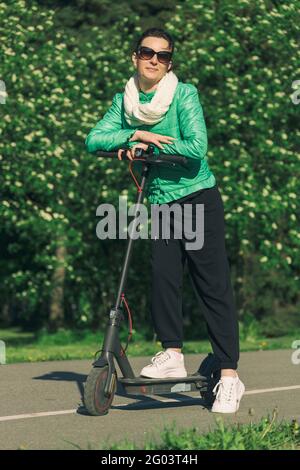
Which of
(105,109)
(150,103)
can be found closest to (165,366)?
(150,103)

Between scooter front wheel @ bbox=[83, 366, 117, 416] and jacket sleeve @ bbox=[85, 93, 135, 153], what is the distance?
125 centimetres

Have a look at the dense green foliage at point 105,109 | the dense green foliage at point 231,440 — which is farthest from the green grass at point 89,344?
the dense green foliage at point 231,440

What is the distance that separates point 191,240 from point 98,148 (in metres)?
0.72

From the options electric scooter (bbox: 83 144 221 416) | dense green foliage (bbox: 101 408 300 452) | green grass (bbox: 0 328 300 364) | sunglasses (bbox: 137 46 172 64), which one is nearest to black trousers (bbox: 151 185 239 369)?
electric scooter (bbox: 83 144 221 416)

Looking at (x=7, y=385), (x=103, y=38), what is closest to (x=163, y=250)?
(x=7, y=385)

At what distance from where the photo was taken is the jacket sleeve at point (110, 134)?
673 centimetres

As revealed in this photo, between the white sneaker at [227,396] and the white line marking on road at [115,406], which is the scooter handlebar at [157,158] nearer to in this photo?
the white sneaker at [227,396]

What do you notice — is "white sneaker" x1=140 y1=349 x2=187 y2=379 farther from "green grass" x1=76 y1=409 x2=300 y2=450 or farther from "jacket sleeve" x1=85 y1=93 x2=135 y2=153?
"jacket sleeve" x1=85 y1=93 x2=135 y2=153

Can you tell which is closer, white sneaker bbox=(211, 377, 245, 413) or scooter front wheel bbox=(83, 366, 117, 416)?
scooter front wheel bbox=(83, 366, 117, 416)

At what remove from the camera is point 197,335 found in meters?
20.5

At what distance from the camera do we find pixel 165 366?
6.74 metres

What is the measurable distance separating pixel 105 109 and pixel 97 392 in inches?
434

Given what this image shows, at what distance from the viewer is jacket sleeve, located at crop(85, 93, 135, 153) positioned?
673 cm

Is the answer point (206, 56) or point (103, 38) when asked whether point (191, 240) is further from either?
point (103, 38)
